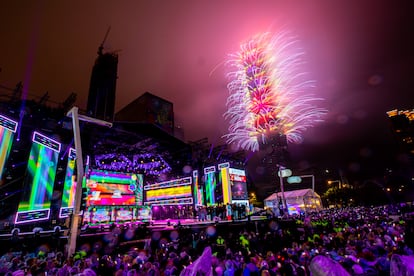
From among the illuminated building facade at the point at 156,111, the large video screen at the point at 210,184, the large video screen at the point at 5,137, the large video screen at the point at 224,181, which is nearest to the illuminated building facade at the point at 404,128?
the large video screen at the point at 224,181

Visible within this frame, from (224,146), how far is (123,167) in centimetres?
1572

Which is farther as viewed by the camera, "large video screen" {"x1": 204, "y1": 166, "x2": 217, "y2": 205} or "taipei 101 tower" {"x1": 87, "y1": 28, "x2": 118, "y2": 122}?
"taipei 101 tower" {"x1": 87, "y1": 28, "x2": 118, "y2": 122}

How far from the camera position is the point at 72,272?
504cm

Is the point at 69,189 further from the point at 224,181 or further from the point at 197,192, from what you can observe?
the point at 224,181

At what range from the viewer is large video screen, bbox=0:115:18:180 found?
1323cm

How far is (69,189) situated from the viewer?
65.5 feet

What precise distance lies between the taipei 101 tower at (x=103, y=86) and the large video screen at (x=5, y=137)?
160ft

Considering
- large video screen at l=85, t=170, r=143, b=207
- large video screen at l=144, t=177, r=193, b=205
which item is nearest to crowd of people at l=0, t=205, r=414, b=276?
large video screen at l=85, t=170, r=143, b=207

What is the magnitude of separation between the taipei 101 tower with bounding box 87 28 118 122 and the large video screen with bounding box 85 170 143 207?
37.4m

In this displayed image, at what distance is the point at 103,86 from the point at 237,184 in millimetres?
51713

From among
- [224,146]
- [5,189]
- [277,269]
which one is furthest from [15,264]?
[224,146]

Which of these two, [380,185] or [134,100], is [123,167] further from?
[380,185]

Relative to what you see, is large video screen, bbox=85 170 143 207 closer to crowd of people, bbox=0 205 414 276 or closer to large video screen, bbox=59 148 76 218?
large video screen, bbox=59 148 76 218

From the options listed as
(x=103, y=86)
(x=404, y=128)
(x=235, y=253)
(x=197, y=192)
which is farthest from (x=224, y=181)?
(x=404, y=128)
